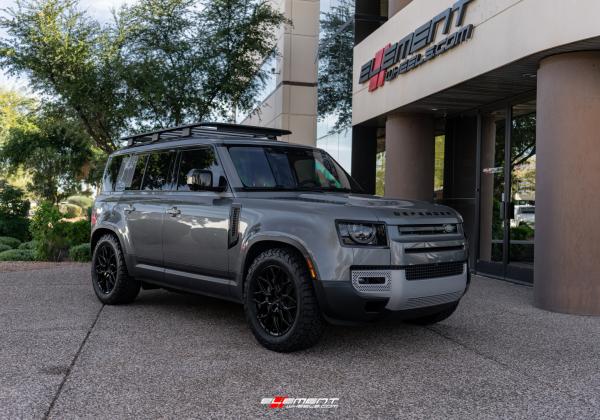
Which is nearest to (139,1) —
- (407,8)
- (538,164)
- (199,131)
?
(407,8)

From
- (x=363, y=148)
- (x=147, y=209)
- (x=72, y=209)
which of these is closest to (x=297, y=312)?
(x=147, y=209)

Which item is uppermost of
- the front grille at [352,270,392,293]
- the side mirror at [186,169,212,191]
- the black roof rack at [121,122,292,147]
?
the black roof rack at [121,122,292,147]

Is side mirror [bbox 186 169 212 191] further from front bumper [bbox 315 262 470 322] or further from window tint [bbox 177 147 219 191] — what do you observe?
front bumper [bbox 315 262 470 322]

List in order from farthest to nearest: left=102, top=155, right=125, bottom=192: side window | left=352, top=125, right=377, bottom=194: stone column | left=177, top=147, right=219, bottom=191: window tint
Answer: left=352, top=125, right=377, bottom=194: stone column
left=102, top=155, right=125, bottom=192: side window
left=177, top=147, right=219, bottom=191: window tint

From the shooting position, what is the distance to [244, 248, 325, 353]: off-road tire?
16.1ft

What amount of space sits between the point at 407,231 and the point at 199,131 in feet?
10.1

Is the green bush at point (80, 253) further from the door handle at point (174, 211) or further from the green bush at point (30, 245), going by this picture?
the door handle at point (174, 211)

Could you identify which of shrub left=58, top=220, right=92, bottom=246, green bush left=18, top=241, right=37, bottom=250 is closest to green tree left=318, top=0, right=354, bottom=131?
shrub left=58, top=220, right=92, bottom=246

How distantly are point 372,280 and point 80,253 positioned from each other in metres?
9.73

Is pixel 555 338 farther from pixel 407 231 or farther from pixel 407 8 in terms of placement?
pixel 407 8

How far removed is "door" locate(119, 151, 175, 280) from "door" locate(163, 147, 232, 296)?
0.19 meters

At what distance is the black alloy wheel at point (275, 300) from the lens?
16.6 feet

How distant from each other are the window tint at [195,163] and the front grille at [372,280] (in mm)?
1936

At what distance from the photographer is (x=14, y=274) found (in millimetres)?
10508
